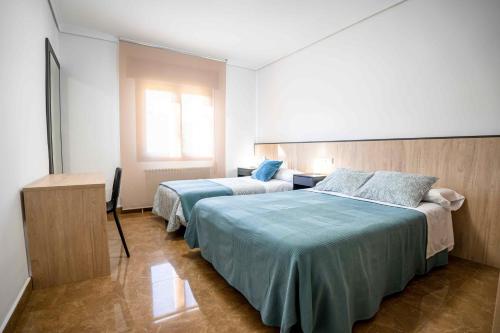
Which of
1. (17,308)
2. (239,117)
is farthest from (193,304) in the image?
(239,117)

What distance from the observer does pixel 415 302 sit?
5.70 ft

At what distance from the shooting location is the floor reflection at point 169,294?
5.35 feet

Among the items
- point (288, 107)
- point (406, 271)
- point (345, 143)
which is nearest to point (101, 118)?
point (288, 107)

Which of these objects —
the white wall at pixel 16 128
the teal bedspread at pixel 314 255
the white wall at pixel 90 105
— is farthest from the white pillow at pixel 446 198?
the white wall at pixel 90 105

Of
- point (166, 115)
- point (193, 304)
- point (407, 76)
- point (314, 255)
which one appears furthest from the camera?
point (166, 115)

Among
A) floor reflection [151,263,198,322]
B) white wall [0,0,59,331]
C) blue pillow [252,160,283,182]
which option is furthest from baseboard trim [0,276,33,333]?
blue pillow [252,160,283,182]

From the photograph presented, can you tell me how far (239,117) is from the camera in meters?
5.22

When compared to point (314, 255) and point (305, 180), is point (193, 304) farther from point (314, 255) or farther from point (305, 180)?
point (305, 180)

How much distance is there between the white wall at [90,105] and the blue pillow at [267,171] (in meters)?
2.36

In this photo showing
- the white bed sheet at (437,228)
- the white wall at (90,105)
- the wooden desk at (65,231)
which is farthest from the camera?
the white wall at (90,105)

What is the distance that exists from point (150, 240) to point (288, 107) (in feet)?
10.6

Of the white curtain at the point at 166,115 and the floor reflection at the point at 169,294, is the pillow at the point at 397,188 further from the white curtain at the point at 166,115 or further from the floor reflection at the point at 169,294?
the white curtain at the point at 166,115

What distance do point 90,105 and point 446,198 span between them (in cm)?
477

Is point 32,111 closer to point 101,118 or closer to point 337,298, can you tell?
point 101,118
